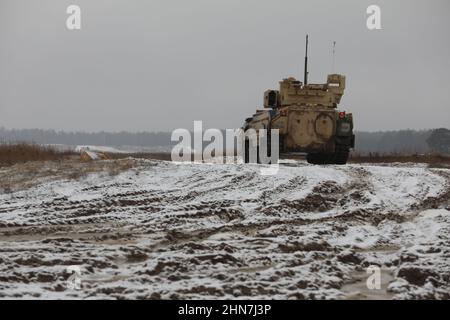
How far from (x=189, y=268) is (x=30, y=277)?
146cm

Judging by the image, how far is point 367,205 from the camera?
29.5 feet

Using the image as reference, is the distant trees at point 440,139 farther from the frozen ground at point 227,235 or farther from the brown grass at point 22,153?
the frozen ground at point 227,235

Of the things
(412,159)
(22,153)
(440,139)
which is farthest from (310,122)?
(440,139)

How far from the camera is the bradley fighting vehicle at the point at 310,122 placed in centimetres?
1773

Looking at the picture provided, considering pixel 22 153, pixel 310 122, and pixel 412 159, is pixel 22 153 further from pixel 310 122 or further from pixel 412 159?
pixel 412 159

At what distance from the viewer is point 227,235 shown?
22.3ft

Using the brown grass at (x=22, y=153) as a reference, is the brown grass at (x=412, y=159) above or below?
below

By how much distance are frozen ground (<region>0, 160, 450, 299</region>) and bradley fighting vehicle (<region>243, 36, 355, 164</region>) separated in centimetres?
563

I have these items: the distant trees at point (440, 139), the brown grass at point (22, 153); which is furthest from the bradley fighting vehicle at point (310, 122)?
the distant trees at point (440, 139)

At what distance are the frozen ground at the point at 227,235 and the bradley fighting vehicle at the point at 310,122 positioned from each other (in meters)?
5.63

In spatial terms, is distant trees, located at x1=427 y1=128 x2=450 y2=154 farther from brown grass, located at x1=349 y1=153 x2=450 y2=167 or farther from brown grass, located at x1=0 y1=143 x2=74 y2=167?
brown grass, located at x1=0 y1=143 x2=74 y2=167
